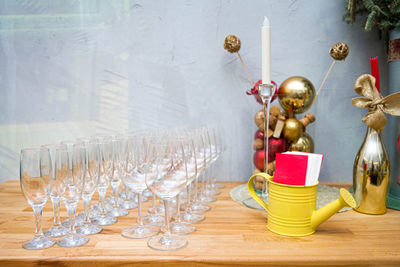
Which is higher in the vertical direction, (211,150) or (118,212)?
(211,150)

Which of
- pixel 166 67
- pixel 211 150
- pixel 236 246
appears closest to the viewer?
pixel 236 246

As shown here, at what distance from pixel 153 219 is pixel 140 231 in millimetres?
116

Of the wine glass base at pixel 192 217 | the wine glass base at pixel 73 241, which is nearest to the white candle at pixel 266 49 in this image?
the wine glass base at pixel 192 217

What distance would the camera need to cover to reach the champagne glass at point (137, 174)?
786 mm

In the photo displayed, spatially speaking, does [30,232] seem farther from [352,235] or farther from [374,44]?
[374,44]

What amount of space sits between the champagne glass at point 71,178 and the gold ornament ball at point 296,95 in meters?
0.69

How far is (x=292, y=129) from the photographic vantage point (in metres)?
1.07

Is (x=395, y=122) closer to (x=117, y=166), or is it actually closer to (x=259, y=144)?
(x=259, y=144)

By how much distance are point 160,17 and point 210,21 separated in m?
0.21

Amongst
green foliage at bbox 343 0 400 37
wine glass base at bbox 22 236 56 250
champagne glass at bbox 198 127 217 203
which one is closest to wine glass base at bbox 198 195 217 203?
champagne glass at bbox 198 127 217 203

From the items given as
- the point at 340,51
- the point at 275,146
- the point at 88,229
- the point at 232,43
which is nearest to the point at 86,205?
the point at 88,229

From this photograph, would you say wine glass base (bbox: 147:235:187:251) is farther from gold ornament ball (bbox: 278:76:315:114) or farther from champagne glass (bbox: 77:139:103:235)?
gold ornament ball (bbox: 278:76:315:114)

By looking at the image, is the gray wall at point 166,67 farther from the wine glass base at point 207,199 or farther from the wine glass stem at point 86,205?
the wine glass stem at point 86,205

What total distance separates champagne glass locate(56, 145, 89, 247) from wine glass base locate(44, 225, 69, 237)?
0.03 metres
